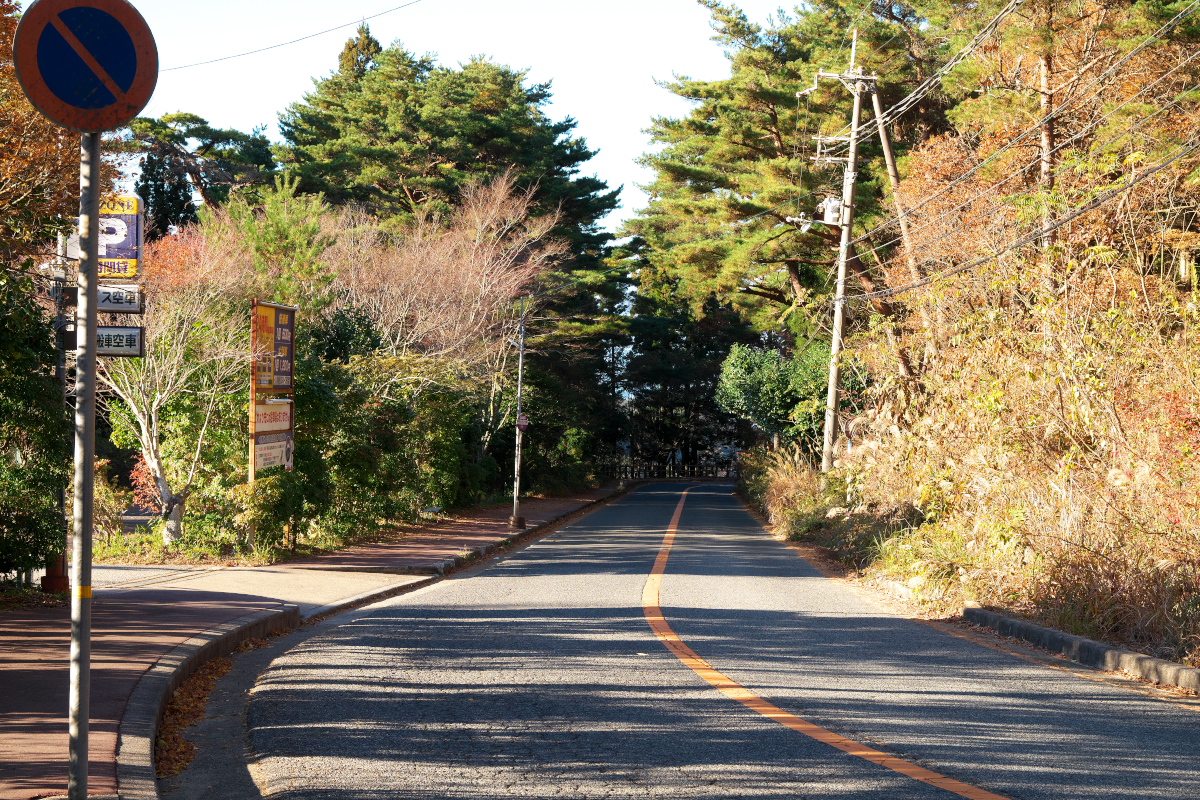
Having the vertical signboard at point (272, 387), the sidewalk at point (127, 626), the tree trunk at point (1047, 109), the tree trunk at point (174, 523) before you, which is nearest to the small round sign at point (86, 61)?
the sidewalk at point (127, 626)

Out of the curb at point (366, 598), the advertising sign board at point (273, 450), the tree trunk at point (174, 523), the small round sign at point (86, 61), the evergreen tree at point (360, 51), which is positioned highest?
the evergreen tree at point (360, 51)

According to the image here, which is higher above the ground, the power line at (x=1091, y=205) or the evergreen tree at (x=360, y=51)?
the evergreen tree at (x=360, y=51)

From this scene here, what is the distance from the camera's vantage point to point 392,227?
3469 cm

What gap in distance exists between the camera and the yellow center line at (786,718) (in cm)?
491

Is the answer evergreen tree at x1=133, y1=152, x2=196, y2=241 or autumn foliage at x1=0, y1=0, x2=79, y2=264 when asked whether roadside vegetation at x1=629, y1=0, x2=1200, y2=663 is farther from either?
evergreen tree at x1=133, y1=152, x2=196, y2=241

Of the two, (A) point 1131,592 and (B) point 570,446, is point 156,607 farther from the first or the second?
(B) point 570,446

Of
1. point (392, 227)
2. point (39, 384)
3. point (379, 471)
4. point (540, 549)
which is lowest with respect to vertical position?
point (540, 549)

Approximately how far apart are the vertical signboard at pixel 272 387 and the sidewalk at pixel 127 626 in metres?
1.73

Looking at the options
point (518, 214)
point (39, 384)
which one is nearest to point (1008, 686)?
point (39, 384)

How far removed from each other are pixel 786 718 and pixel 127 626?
604 centimetres

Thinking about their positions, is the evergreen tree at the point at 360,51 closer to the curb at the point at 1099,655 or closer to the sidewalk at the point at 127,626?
the sidewalk at the point at 127,626

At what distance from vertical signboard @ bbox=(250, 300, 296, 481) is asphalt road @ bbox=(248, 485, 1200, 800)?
15.0 ft

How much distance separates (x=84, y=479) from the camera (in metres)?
3.90

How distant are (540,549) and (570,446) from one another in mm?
22976
